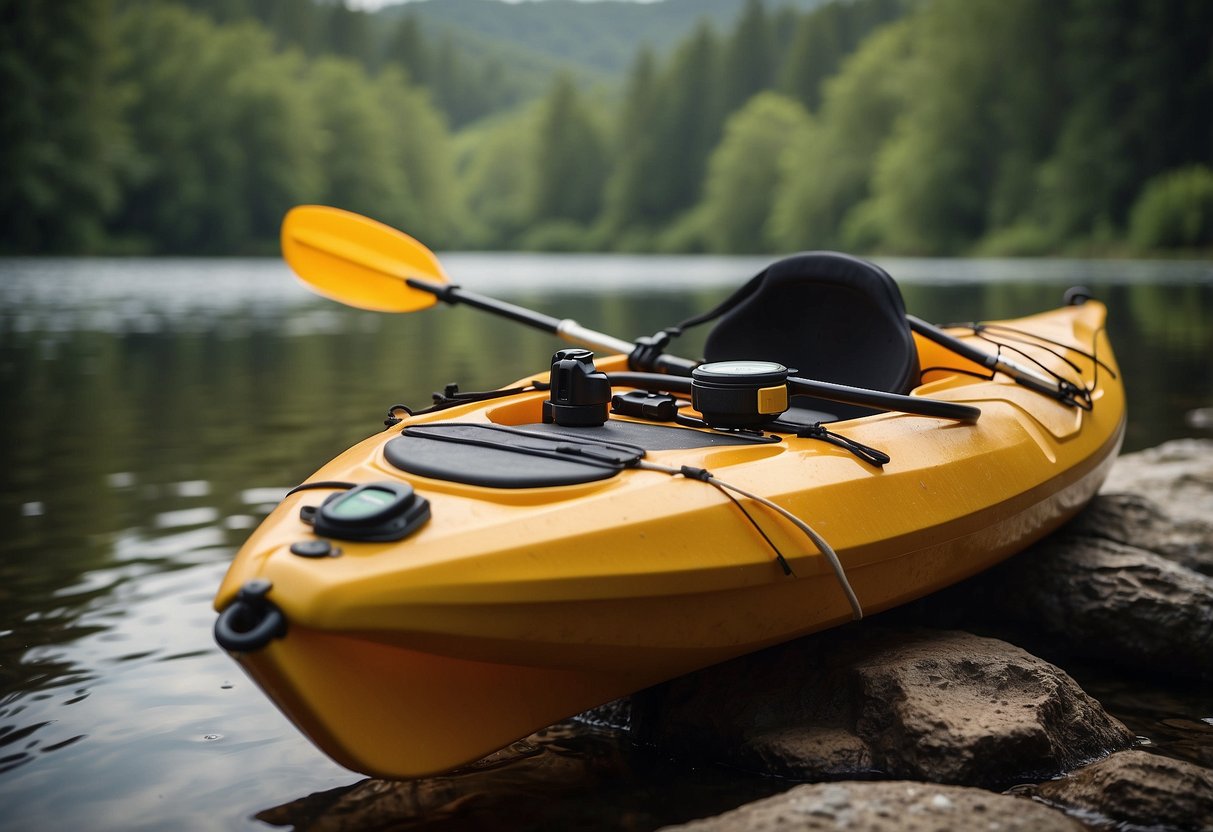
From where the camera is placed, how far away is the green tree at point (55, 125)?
2981cm

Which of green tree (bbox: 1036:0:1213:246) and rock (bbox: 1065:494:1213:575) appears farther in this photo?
green tree (bbox: 1036:0:1213:246)

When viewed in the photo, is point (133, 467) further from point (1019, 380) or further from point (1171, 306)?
point (1171, 306)

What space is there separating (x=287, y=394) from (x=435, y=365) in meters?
2.41

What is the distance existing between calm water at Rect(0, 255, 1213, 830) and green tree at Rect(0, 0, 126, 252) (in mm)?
17556

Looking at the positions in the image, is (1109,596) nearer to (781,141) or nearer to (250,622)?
(250,622)

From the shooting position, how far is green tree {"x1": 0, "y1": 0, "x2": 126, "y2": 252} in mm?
29812

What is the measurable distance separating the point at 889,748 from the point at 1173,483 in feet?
9.07

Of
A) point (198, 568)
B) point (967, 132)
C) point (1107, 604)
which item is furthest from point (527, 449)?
point (967, 132)

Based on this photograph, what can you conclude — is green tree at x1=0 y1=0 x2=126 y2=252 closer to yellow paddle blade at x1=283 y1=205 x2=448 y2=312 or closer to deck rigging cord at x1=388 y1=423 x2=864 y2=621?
yellow paddle blade at x1=283 y1=205 x2=448 y2=312

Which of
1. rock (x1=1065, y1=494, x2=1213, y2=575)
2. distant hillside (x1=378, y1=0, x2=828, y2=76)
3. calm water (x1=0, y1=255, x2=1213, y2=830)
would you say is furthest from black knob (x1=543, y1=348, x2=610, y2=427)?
distant hillside (x1=378, y1=0, x2=828, y2=76)

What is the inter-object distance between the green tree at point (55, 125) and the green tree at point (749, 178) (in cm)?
3038

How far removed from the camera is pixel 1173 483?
470cm

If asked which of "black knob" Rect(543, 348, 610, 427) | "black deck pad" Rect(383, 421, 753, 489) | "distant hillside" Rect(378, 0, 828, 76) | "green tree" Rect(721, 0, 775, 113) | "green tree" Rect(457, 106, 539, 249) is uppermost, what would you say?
"distant hillside" Rect(378, 0, 828, 76)

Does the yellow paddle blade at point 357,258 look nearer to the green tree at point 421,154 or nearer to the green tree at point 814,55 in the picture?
the green tree at point 421,154
